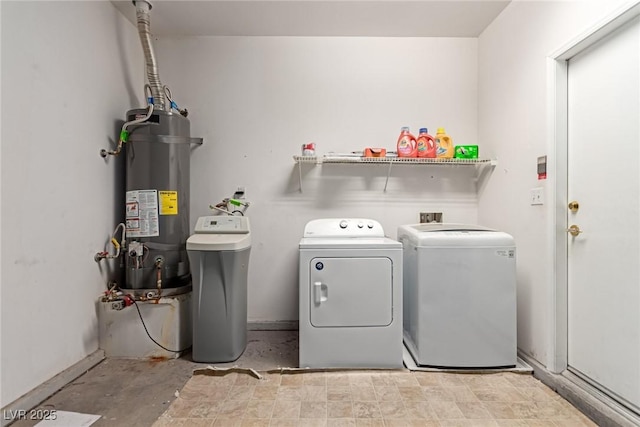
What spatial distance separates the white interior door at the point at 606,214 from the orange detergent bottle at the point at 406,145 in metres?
0.97

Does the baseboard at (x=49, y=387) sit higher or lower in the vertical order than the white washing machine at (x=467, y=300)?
lower

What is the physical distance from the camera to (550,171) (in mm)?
1813

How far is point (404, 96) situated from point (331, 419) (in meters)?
2.39

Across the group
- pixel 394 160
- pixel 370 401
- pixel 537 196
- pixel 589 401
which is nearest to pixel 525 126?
pixel 537 196

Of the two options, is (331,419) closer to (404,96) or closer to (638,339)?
(638,339)

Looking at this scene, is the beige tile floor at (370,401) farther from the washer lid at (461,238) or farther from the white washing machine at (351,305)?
the washer lid at (461,238)

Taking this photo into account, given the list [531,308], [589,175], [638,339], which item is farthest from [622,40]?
[531,308]

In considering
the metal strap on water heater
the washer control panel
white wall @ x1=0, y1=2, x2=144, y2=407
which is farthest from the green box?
white wall @ x1=0, y1=2, x2=144, y2=407

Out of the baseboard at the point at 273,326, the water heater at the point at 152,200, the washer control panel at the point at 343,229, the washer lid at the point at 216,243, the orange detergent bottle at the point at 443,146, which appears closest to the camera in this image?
the washer lid at the point at 216,243

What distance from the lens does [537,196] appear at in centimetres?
192

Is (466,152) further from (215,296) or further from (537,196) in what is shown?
(215,296)

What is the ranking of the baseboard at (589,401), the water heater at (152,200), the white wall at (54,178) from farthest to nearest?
the water heater at (152,200) → the white wall at (54,178) → the baseboard at (589,401)

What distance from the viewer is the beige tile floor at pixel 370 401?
147cm

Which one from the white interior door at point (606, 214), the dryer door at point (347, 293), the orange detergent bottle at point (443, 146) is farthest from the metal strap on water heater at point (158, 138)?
the white interior door at point (606, 214)
